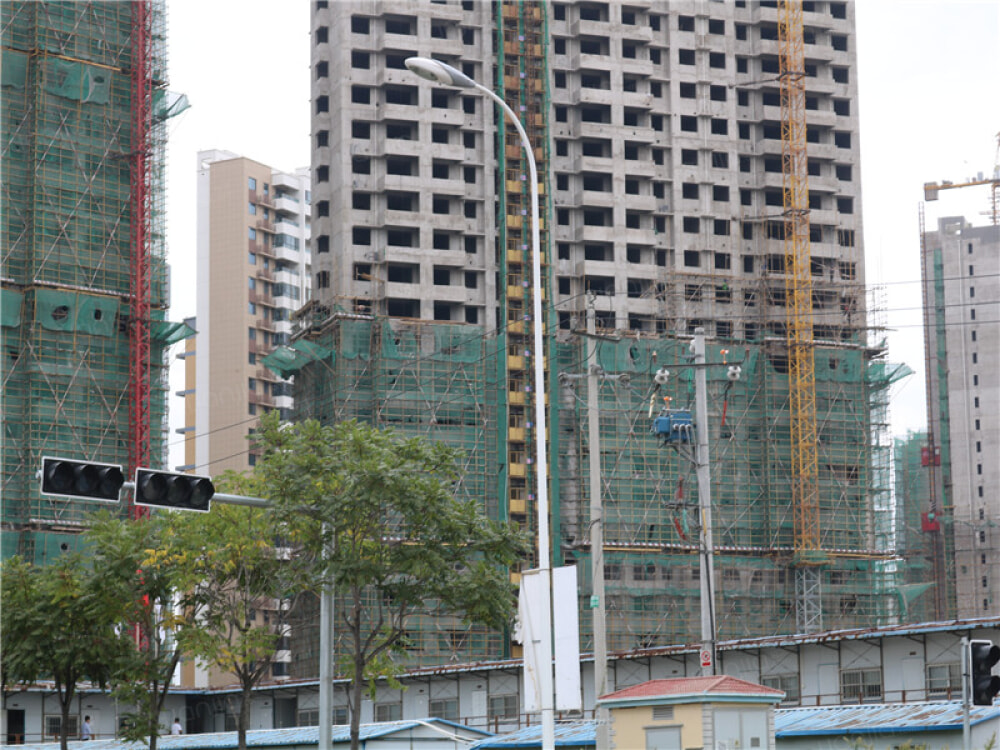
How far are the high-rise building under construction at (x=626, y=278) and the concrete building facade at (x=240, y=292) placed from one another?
48.8 m

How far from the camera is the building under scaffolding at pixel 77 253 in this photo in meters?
91.9

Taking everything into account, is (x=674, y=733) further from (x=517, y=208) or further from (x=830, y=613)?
(x=517, y=208)

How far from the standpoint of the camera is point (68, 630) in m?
51.3

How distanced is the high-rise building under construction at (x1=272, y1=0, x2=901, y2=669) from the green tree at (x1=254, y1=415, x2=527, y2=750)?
168ft

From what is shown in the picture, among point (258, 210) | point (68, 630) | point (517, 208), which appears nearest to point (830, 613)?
point (517, 208)

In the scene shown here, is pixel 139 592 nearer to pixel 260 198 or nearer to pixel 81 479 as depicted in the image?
pixel 81 479

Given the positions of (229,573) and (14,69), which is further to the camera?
(14,69)

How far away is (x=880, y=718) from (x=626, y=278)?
67629 millimetres

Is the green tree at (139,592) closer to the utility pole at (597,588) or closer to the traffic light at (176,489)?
the utility pole at (597,588)

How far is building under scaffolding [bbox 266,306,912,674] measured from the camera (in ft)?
320

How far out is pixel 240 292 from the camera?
536 feet

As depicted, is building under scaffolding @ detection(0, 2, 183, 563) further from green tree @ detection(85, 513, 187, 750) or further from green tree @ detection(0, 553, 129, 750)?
green tree @ detection(85, 513, 187, 750)

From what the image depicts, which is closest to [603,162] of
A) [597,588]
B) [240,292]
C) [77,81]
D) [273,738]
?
[77,81]

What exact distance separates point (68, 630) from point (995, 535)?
112m
